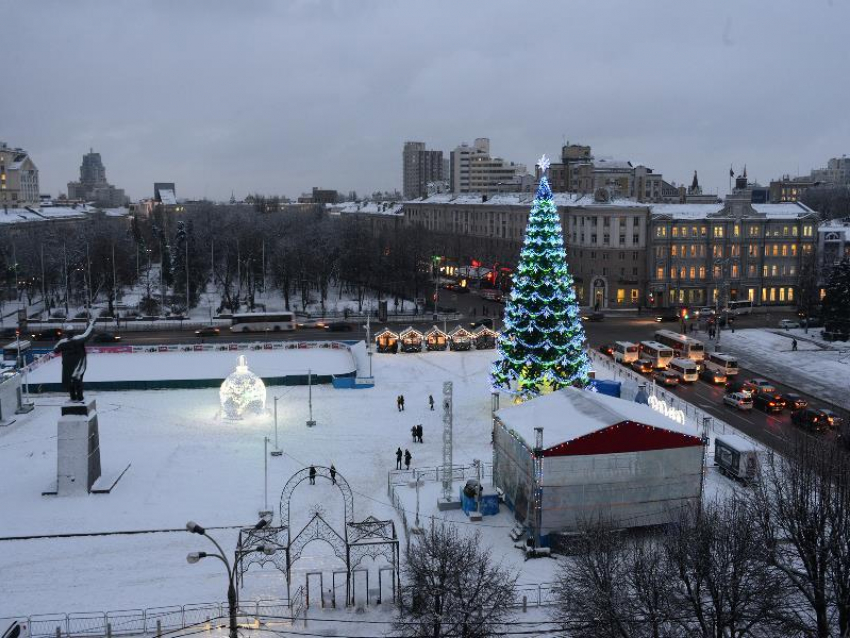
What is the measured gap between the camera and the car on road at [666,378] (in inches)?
1734

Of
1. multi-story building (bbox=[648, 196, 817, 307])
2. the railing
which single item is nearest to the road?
multi-story building (bbox=[648, 196, 817, 307])

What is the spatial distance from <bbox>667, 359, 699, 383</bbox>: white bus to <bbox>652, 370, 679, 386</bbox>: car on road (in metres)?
0.36

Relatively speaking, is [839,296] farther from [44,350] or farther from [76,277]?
[76,277]

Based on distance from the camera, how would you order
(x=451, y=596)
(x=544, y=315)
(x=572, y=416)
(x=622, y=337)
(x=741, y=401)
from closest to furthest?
1. (x=451, y=596)
2. (x=572, y=416)
3. (x=544, y=315)
4. (x=741, y=401)
5. (x=622, y=337)

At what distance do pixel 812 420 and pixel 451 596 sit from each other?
24694 mm

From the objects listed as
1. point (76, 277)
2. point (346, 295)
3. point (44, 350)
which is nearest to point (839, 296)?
point (346, 295)

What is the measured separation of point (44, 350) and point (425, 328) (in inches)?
1129

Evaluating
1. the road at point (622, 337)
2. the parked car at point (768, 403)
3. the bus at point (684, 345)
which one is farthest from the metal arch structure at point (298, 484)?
the bus at point (684, 345)

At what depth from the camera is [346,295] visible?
274ft

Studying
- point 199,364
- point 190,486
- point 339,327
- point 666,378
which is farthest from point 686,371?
point 190,486

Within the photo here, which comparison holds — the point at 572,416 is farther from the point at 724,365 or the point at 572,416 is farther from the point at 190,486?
the point at 724,365

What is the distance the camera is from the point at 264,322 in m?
62.7

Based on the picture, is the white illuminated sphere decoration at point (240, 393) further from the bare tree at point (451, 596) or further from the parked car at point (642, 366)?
the parked car at point (642, 366)

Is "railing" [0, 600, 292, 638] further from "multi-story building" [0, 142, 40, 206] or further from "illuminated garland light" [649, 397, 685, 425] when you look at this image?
"multi-story building" [0, 142, 40, 206]
